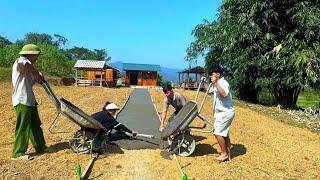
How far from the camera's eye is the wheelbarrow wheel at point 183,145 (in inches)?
334

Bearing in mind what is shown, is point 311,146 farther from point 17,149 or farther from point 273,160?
point 17,149

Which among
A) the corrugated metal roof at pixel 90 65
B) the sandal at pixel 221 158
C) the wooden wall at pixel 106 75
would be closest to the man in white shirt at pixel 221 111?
the sandal at pixel 221 158

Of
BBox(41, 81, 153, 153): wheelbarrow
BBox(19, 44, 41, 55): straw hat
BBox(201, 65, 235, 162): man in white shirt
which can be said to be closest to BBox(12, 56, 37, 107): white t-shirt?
BBox(19, 44, 41, 55): straw hat

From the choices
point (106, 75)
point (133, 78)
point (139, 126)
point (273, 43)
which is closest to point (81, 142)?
point (139, 126)

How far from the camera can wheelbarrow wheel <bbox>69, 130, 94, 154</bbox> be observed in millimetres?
8422

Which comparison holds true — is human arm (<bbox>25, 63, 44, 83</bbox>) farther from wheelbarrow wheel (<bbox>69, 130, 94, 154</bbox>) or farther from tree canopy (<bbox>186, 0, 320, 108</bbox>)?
tree canopy (<bbox>186, 0, 320, 108</bbox>)

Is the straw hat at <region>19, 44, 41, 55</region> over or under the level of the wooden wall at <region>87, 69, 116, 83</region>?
over

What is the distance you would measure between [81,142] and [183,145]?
6.22ft

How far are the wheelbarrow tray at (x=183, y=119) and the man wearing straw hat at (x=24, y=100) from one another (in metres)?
2.40

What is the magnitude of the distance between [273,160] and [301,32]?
53.6 ft

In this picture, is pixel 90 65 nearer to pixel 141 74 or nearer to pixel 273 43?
pixel 141 74

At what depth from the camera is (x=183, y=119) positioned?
8.24 meters

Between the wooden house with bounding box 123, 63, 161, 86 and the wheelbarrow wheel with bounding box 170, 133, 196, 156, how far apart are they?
156 ft

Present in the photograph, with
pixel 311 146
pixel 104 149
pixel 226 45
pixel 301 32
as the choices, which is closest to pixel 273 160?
pixel 311 146
